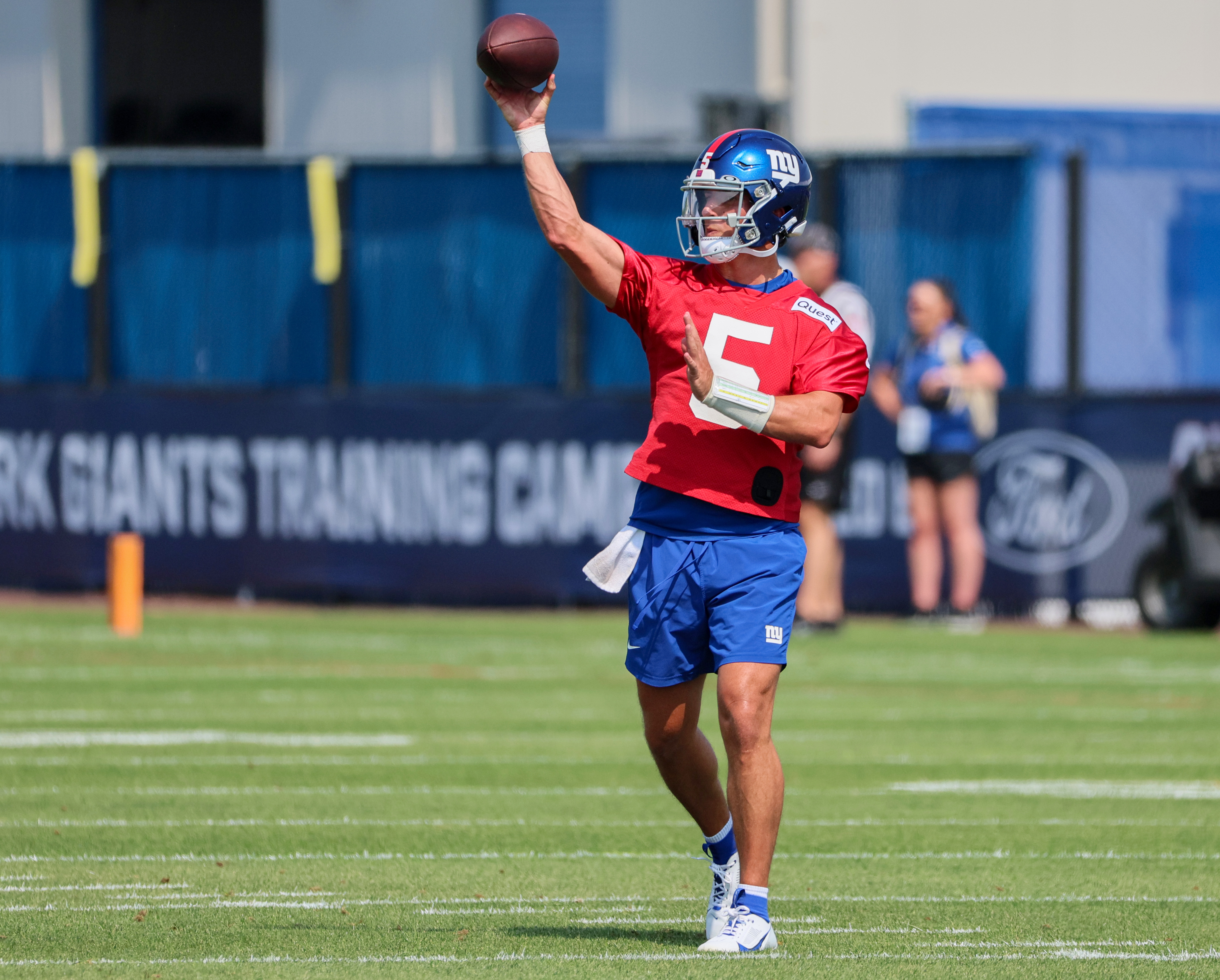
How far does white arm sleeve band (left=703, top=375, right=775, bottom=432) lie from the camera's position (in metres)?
5.73

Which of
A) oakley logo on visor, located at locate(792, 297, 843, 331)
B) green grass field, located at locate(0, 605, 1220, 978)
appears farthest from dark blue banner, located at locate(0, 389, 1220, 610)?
oakley logo on visor, located at locate(792, 297, 843, 331)

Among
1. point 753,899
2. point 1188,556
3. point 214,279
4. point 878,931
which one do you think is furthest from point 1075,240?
point 753,899

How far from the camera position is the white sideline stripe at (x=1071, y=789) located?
879 centimetres

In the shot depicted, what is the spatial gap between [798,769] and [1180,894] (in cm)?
301

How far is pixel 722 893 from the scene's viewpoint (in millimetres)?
5945

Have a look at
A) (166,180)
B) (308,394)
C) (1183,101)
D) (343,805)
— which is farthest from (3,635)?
(1183,101)

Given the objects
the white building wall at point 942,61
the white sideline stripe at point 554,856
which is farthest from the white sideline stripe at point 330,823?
the white building wall at point 942,61

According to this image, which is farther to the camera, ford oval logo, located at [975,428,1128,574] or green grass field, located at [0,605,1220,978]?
ford oval logo, located at [975,428,1128,574]

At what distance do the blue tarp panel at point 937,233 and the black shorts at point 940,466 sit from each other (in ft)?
7.61

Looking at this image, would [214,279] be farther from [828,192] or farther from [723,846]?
[723,846]

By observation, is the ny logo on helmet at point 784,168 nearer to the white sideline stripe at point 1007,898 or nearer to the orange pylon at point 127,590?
the white sideline stripe at point 1007,898

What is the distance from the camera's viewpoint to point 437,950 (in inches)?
224

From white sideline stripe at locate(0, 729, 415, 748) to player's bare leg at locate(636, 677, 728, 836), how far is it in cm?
426

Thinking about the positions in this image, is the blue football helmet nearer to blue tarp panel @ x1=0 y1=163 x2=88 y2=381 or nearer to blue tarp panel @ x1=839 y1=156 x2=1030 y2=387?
blue tarp panel @ x1=839 y1=156 x2=1030 y2=387
